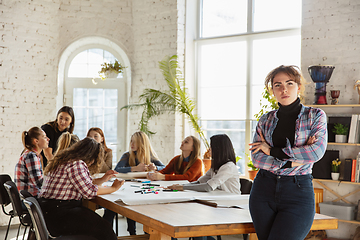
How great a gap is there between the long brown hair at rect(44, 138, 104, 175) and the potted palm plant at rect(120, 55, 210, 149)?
8.49 ft

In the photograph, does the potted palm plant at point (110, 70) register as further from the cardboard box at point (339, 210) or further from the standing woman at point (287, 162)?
the standing woman at point (287, 162)

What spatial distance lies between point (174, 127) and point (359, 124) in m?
2.59

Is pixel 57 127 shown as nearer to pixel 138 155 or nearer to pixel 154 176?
pixel 138 155

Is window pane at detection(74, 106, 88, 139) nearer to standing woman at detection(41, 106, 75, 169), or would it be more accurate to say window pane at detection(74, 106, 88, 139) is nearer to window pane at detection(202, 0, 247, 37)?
standing woman at detection(41, 106, 75, 169)

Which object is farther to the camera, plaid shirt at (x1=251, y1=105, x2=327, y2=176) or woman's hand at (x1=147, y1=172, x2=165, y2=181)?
woman's hand at (x1=147, y1=172, x2=165, y2=181)

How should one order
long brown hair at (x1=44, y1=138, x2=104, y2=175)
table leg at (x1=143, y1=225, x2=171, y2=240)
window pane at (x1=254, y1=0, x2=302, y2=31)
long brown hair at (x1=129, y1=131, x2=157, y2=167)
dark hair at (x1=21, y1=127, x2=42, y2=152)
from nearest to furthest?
table leg at (x1=143, y1=225, x2=171, y2=240), long brown hair at (x1=44, y1=138, x2=104, y2=175), dark hair at (x1=21, y1=127, x2=42, y2=152), long brown hair at (x1=129, y1=131, x2=157, y2=167), window pane at (x1=254, y1=0, x2=302, y2=31)

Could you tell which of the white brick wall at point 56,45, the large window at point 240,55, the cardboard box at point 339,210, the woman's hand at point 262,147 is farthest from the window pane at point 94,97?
the woman's hand at point 262,147

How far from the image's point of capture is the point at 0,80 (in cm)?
557

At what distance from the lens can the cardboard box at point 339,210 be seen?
4402 millimetres

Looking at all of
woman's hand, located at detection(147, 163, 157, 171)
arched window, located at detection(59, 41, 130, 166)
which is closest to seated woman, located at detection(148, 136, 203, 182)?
woman's hand, located at detection(147, 163, 157, 171)

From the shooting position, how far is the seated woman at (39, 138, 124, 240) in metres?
2.85

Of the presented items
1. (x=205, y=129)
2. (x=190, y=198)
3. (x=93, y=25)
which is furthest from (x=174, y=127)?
(x=190, y=198)

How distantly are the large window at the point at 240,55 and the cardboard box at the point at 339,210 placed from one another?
4.37 feet

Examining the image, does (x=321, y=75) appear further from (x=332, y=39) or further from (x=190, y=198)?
(x=190, y=198)
